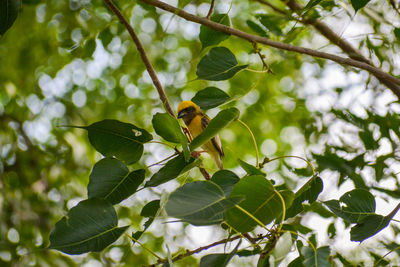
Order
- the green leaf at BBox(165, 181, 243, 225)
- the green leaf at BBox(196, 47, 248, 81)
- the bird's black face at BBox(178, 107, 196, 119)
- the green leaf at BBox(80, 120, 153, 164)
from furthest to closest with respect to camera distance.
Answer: the bird's black face at BBox(178, 107, 196, 119), the green leaf at BBox(196, 47, 248, 81), the green leaf at BBox(80, 120, 153, 164), the green leaf at BBox(165, 181, 243, 225)

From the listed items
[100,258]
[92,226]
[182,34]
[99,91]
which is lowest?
[100,258]

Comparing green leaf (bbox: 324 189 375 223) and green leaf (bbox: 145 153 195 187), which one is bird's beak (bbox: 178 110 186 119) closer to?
green leaf (bbox: 145 153 195 187)

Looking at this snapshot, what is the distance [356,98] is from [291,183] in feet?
3.94

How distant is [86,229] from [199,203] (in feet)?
1.28

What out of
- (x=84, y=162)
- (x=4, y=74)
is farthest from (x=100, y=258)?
(x=4, y=74)

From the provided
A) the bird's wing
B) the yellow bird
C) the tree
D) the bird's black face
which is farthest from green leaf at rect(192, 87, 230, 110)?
the bird's black face

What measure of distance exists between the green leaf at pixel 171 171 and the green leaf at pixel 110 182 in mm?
106

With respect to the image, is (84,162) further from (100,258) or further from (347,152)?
(347,152)

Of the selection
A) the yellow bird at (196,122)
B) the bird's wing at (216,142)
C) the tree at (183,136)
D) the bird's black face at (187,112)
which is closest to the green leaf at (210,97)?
the tree at (183,136)

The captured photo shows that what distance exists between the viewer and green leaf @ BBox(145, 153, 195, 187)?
128 centimetres

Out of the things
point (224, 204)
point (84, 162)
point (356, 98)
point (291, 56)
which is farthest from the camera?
point (84, 162)

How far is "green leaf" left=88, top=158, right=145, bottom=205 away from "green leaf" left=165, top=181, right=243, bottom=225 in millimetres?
337

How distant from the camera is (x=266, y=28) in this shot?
6.92 feet

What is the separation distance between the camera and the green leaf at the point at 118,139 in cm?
134
